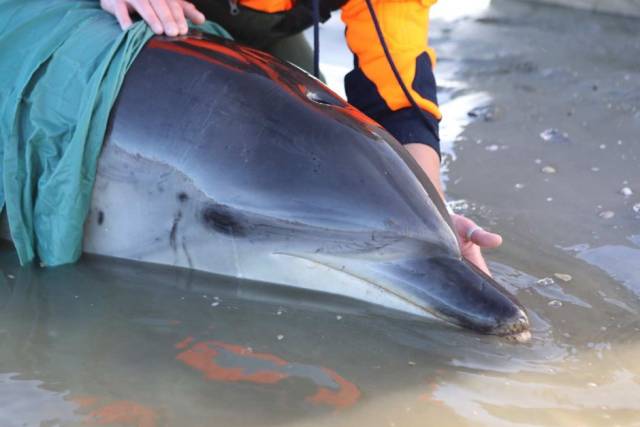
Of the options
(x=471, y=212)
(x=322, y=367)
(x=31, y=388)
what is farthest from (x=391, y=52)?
(x=31, y=388)

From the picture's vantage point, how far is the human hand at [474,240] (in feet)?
11.1

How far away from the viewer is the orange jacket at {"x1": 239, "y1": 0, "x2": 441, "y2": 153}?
12.9 ft

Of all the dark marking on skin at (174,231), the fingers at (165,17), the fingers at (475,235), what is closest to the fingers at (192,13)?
the fingers at (165,17)

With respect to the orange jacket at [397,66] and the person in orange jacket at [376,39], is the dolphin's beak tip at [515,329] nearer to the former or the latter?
the person in orange jacket at [376,39]

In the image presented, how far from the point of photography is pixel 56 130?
11.1ft

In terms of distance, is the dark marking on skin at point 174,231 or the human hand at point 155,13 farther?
the human hand at point 155,13

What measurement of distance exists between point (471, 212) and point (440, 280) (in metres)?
1.04

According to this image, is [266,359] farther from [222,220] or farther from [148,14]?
[148,14]

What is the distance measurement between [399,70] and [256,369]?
163cm

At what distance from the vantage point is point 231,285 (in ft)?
10.7

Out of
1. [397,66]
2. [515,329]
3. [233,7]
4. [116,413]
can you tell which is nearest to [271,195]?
[515,329]

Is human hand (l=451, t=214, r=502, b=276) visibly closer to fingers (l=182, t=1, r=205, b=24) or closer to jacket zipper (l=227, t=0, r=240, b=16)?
fingers (l=182, t=1, r=205, b=24)

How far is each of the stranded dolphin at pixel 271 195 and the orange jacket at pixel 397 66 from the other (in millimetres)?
518

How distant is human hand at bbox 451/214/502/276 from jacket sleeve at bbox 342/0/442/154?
0.53 m
